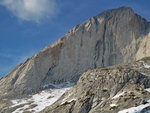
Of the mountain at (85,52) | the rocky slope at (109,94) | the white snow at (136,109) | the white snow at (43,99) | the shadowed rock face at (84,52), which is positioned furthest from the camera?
the shadowed rock face at (84,52)

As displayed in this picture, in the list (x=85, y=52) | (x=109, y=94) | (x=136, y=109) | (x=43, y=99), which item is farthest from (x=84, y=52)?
(x=136, y=109)

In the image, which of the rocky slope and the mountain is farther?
the mountain

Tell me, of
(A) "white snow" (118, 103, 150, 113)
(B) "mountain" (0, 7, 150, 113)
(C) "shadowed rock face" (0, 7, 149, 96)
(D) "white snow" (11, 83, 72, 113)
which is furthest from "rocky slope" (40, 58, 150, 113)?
(C) "shadowed rock face" (0, 7, 149, 96)

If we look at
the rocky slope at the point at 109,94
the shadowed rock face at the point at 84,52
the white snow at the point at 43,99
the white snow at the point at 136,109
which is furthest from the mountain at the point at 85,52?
the white snow at the point at 136,109

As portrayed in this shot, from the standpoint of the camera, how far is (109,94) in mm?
38656

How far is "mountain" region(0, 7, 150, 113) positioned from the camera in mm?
78312

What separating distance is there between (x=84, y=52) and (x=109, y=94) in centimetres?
4562

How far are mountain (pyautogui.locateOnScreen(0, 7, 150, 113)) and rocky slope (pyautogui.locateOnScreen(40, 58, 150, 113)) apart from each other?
33410mm

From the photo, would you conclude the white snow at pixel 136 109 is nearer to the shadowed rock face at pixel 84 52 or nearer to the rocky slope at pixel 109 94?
the rocky slope at pixel 109 94

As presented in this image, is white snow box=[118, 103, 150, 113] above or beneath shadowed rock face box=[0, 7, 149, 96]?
beneath

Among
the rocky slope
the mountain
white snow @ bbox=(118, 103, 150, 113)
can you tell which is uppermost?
the mountain

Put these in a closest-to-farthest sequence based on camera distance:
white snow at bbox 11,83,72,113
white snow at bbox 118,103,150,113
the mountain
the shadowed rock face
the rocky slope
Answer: white snow at bbox 118,103,150,113 < the rocky slope < white snow at bbox 11,83,72,113 < the mountain < the shadowed rock face

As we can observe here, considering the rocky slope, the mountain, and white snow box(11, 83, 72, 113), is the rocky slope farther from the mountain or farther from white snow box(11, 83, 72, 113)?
the mountain

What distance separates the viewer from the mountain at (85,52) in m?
78.3
